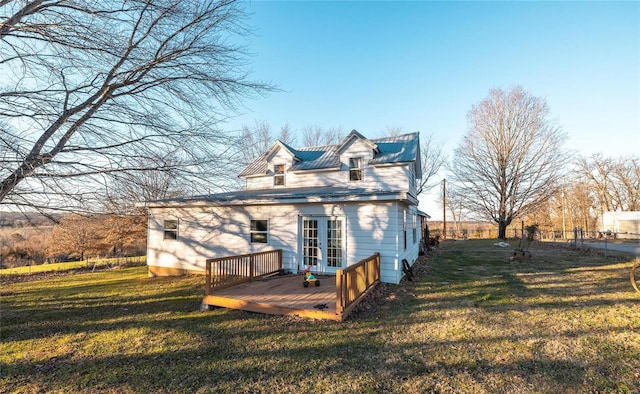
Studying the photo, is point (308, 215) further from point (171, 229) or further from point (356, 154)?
point (171, 229)

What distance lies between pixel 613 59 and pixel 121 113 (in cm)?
1608

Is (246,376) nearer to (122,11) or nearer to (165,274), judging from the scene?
(122,11)

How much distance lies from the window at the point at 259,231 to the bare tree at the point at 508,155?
2382cm

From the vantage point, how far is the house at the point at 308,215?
8.80 metres

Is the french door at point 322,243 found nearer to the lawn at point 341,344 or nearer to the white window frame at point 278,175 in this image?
the lawn at point 341,344

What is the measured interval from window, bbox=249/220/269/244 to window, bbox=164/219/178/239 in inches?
137

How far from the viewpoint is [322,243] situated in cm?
953

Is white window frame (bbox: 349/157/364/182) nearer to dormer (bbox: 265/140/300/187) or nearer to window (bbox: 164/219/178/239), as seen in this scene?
dormer (bbox: 265/140/300/187)

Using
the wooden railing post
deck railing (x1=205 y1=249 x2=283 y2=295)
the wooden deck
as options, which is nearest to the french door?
deck railing (x1=205 y1=249 x2=283 y2=295)

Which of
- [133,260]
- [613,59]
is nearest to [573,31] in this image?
[613,59]

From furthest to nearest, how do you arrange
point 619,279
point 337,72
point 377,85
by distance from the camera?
1. point 377,85
2. point 337,72
3. point 619,279

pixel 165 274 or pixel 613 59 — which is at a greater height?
pixel 613 59

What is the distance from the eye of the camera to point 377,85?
15227 mm

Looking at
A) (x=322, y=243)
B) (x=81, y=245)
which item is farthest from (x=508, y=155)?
(x=81, y=245)
